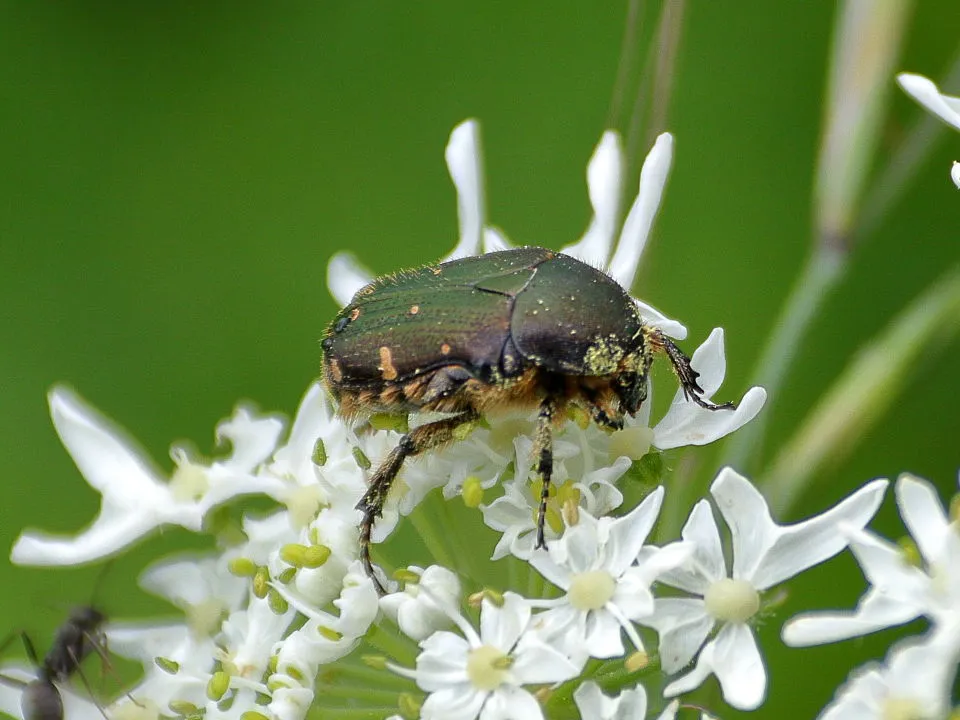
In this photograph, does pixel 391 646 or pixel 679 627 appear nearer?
pixel 679 627

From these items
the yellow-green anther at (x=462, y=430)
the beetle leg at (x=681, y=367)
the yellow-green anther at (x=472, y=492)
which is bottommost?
the yellow-green anther at (x=472, y=492)

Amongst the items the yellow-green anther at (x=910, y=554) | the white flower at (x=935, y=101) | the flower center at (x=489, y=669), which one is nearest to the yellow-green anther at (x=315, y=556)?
the flower center at (x=489, y=669)

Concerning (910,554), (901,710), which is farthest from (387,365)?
(901,710)

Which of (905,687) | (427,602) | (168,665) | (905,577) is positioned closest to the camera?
(905,687)

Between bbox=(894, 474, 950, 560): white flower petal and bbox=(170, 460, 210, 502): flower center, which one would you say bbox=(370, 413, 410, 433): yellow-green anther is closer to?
bbox=(170, 460, 210, 502): flower center

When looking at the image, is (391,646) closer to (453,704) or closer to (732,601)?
(453,704)

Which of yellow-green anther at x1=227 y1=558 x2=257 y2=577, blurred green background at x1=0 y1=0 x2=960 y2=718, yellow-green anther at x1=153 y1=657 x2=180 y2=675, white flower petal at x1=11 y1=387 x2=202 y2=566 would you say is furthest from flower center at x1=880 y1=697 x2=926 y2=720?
blurred green background at x1=0 y1=0 x2=960 y2=718

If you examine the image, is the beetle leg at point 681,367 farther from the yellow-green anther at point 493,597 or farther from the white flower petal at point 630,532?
the yellow-green anther at point 493,597
